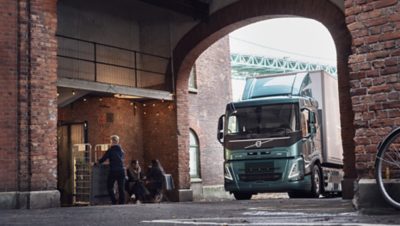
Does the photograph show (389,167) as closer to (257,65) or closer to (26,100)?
(26,100)

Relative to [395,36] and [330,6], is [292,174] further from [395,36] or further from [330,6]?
[395,36]

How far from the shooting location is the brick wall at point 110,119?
18922 mm

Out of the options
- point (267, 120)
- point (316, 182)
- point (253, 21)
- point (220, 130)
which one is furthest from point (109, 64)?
point (316, 182)

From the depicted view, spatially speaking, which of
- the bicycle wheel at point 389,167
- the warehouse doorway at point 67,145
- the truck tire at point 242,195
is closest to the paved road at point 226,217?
the bicycle wheel at point 389,167

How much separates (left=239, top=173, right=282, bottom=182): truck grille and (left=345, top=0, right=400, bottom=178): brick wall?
8591 millimetres

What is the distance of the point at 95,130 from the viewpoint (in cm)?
1906

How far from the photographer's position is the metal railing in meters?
17.8

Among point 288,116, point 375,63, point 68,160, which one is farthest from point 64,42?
point 375,63

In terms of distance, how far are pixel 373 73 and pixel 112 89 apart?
11705mm

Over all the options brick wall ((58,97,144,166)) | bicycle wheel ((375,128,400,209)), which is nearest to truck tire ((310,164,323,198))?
brick wall ((58,97,144,166))

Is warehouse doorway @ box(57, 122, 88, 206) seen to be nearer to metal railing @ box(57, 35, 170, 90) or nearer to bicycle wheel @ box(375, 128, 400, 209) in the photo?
metal railing @ box(57, 35, 170, 90)

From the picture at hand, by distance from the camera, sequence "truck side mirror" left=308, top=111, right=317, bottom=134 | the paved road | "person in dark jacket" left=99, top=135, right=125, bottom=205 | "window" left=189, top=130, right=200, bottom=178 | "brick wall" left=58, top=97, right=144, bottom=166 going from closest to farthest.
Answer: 1. the paved road
2. "person in dark jacket" left=99, top=135, right=125, bottom=205
3. "truck side mirror" left=308, top=111, right=317, bottom=134
4. "brick wall" left=58, top=97, right=144, bottom=166
5. "window" left=189, top=130, right=200, bottom=178

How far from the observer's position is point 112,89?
17.2 meters

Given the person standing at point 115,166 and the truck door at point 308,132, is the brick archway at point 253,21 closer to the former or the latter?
the truck door at point 308,132
